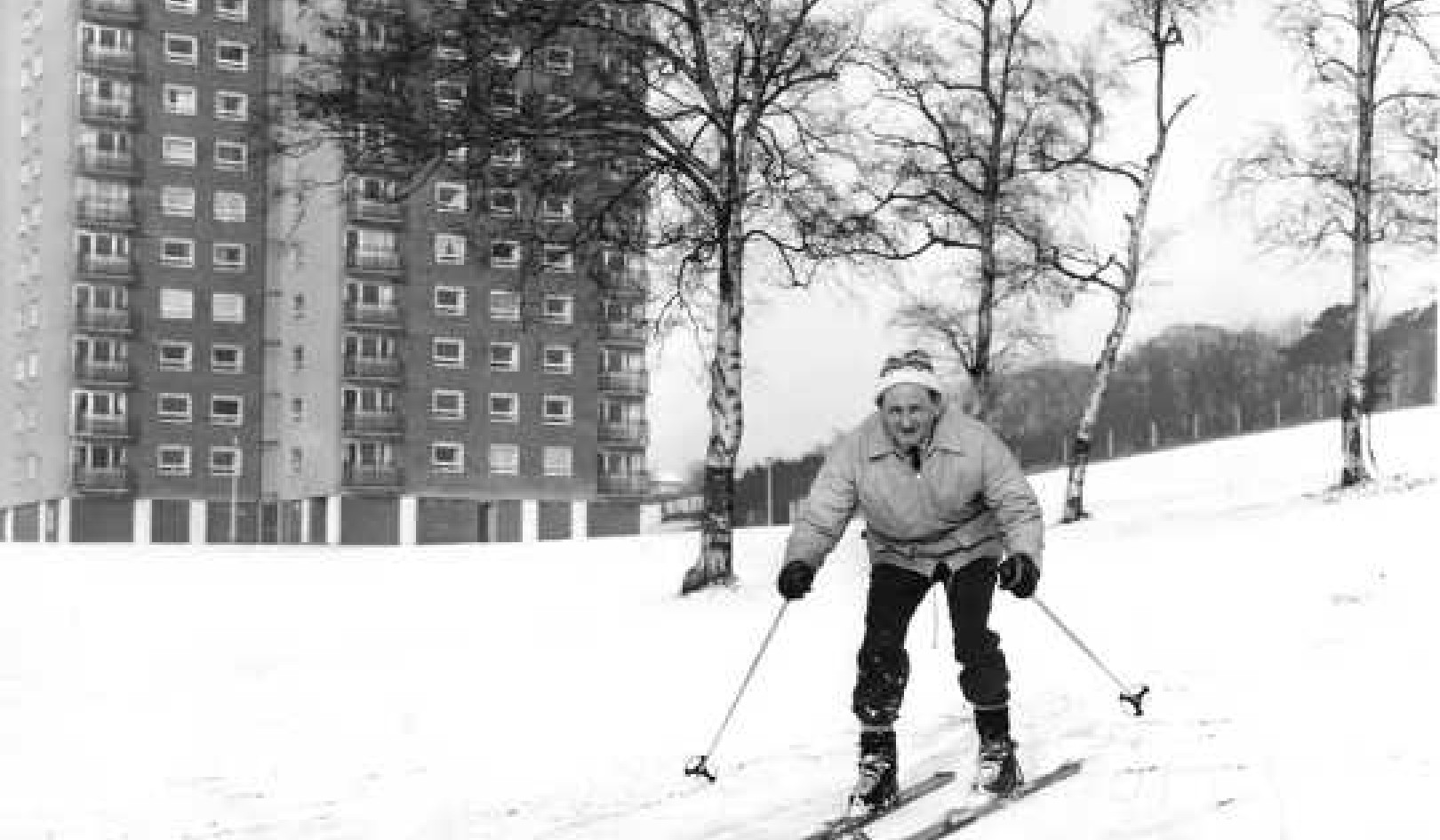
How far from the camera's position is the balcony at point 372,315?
6888 centimetres

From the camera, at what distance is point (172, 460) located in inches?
2778

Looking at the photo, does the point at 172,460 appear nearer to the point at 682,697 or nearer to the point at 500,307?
the point at 500,307

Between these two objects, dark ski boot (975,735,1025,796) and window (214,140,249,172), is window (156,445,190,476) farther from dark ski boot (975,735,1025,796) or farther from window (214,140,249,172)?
dark ski boot (975,735,1025,796)

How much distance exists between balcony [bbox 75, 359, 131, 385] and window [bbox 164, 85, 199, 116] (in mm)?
11574

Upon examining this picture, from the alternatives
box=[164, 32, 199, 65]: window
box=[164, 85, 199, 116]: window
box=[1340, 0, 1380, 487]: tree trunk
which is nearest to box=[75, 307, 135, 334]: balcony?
box=[164, 85, 199, 116]: window

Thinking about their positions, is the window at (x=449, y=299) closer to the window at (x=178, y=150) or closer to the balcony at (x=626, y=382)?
the balcony at (x=626, y=382)

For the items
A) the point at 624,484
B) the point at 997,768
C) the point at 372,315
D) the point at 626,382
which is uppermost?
the point at 372,315

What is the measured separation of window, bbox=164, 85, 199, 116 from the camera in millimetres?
71938

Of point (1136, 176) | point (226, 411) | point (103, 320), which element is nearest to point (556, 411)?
point (226, 411)

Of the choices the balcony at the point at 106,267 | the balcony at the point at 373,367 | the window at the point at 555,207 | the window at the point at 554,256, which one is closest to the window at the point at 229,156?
the balcony at the point at 106,267

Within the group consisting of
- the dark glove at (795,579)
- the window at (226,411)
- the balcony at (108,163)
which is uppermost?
the balcony at (108,163)

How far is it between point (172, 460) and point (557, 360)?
17.6m

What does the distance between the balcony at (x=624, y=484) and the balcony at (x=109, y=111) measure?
1042 inches

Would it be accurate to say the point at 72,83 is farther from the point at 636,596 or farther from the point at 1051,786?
the point at 1051,786
